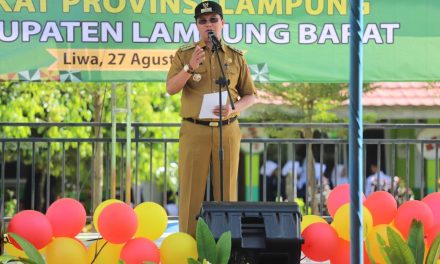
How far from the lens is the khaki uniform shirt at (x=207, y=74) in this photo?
6.11 metres

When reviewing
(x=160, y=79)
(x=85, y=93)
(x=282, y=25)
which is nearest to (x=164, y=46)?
(x=160, y=79)

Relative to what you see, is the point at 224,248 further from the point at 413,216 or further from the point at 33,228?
the point at 413,216

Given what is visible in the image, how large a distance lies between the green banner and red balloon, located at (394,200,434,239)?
207cm

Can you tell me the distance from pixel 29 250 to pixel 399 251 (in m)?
1.93

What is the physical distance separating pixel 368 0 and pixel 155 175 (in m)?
8.53

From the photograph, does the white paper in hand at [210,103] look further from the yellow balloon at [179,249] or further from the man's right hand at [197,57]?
the yellow balloon at [179,249]

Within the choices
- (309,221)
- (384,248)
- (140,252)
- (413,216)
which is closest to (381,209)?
(413,216)

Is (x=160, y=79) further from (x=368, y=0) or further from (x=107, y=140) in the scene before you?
(x=368, y=0)

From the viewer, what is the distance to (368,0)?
739 cm

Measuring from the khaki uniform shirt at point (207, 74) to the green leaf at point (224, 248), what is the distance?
153 cm

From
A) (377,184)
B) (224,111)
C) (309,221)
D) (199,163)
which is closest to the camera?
(309,221)

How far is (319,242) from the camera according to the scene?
5293 millimetres

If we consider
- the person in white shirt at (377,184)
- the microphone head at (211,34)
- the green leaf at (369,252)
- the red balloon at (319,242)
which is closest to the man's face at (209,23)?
the microphone head at (211,34)

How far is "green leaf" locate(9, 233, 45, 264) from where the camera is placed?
15.6ft
